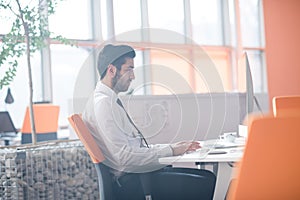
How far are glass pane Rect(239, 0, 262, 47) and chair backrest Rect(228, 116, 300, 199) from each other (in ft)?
25.3

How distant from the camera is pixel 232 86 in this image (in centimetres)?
879

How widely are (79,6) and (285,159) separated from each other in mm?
5786

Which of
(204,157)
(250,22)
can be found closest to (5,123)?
(204,157)

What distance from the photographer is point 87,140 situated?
245 cm

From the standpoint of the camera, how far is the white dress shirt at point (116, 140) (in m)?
2.48

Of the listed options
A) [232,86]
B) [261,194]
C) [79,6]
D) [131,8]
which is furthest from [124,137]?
[232,86]

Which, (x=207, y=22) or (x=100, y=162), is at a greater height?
(x=207, y=22)

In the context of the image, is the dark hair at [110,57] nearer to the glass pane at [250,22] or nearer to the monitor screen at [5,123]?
the monitor screen at [5,123]

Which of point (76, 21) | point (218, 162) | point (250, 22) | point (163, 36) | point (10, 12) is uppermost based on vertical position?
point (250, 22)

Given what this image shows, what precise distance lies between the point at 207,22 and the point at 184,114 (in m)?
4.95

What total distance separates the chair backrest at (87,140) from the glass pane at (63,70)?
4136 millimetres

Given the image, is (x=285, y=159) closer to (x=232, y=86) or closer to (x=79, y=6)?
(x=79, y=6)

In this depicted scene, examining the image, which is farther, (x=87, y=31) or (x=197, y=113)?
(x=87, y=31)

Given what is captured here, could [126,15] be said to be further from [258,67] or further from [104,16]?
[258,67]
